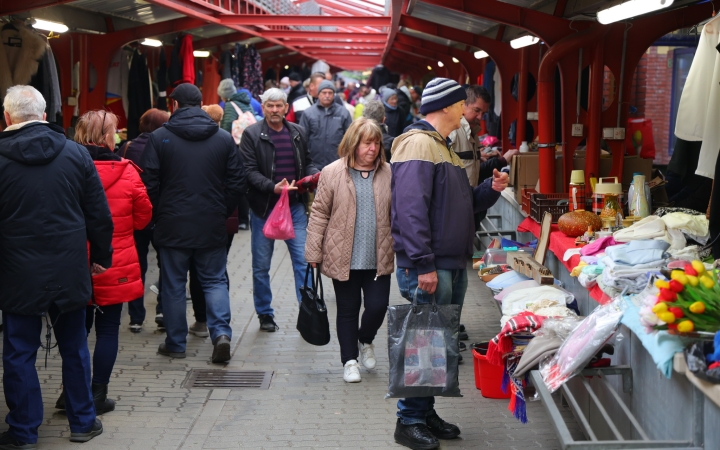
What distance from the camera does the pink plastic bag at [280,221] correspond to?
22.9 ft

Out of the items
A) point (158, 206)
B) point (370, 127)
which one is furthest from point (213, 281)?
point (370, 127)

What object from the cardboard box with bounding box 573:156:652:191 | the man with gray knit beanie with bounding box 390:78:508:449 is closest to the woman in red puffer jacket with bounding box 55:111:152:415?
the man with gray knit beanie with bounding box 390:78:508:449

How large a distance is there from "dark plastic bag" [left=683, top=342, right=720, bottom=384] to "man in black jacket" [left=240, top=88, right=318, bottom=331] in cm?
421

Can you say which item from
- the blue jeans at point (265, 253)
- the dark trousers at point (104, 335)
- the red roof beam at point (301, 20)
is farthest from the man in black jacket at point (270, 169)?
the red roof beam at point (301, 20)

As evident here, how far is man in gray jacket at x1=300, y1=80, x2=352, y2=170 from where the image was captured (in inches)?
371

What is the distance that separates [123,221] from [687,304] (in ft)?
11.7

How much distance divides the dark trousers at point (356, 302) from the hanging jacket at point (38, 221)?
180cm

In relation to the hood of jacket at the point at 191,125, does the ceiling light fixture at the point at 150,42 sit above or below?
above

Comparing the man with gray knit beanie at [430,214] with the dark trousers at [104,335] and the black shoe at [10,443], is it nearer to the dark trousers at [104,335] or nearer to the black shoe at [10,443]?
the dark trousers at [104,335]

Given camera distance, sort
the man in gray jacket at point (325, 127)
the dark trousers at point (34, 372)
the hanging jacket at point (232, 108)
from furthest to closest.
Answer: the hanging jacket at point (232, 108) → the man in gray jacket at point (325, 127) → the dark trousers at point (34, 372)

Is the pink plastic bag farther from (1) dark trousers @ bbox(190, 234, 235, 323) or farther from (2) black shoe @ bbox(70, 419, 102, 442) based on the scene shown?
(2) black shoe @ bbox(70, 419, 102, 442)

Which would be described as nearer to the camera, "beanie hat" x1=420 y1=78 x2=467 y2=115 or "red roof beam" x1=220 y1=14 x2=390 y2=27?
"beanie hat" x1=420 y1=78 x2=467 y2=115

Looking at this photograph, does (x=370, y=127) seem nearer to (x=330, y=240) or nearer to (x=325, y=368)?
(x=330, y=240)

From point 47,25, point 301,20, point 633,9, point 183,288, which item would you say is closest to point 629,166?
point 633,9
